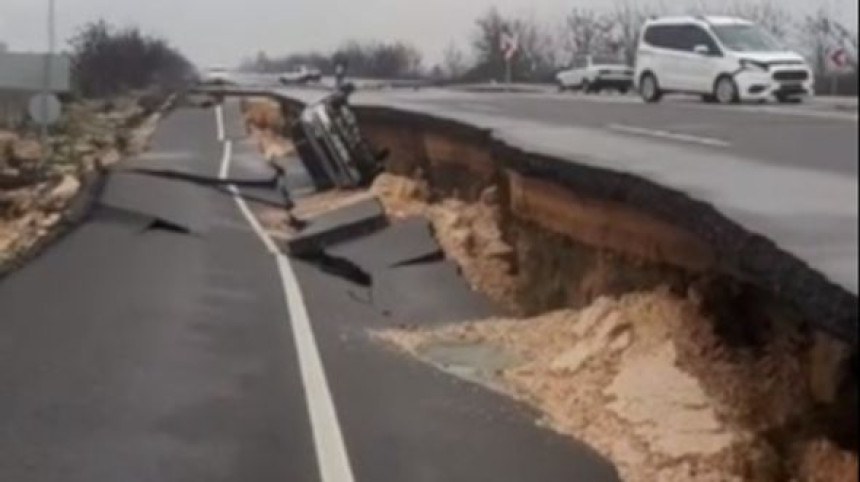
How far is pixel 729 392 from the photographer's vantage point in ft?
31.9

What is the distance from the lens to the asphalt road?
→ 13.1ft

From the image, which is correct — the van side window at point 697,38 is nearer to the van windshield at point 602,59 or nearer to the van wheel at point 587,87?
the van windshield at point 602,59

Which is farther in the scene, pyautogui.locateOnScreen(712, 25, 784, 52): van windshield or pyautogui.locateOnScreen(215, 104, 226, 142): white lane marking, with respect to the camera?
pyautogui.locateOnScreen(215, 104, 226, 142): white lane marking

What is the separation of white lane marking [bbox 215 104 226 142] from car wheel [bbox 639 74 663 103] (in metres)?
18.3

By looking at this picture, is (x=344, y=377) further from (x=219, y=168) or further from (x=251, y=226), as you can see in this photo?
(x=219, y=168)

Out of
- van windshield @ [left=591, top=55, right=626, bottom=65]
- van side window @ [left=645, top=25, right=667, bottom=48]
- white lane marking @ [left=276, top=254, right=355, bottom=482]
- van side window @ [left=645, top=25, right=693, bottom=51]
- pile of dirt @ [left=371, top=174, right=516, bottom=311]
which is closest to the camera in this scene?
white lane marking @ [left=276, top=254, right=355, bottom=482]

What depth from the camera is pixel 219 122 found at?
54.0m

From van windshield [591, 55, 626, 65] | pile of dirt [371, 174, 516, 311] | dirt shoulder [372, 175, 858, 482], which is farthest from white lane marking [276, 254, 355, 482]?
van windshield [591, 55, 626, 65]

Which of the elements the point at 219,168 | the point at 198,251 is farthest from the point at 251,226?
the point at 219,168

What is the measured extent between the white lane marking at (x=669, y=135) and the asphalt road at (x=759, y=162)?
0.02 m

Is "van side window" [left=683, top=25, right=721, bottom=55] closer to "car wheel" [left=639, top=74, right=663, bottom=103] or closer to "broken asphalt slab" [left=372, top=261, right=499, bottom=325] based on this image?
"car wheel" [left=639, top=74, right=663, bottom=103]

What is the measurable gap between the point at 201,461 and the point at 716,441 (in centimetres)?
276

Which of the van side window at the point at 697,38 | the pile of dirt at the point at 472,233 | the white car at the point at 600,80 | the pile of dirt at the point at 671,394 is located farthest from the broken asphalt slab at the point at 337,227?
the white car at the point at 600,80

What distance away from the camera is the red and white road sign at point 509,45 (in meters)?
13.8
